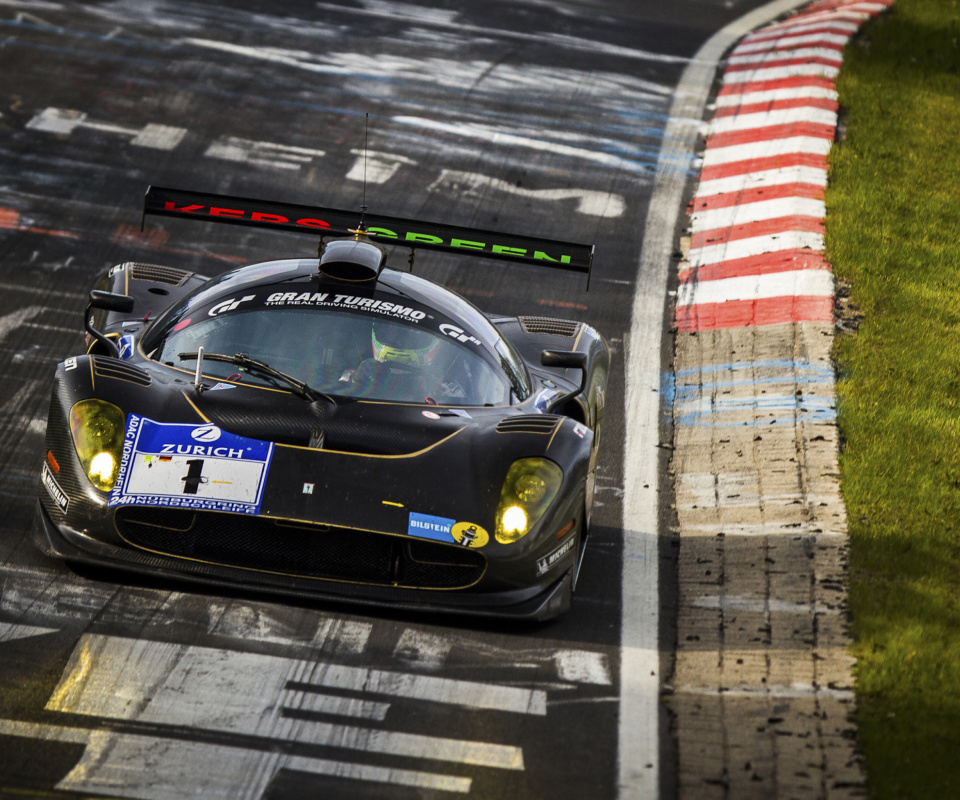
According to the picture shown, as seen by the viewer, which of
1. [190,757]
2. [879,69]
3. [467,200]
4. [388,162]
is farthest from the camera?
[879,69]

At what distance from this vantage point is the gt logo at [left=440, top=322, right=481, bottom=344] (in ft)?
20.8

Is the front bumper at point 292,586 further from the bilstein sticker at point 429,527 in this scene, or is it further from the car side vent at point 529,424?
the car side vent at point 529,424

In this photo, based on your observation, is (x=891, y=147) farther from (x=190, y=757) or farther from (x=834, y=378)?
(x=190, y=757)

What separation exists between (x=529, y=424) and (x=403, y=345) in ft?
2.54

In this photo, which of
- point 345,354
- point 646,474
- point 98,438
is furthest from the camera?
point 646,474

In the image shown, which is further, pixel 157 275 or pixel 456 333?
pixel 157 275

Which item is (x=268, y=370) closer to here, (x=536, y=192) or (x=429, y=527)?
(x=429, y=527)

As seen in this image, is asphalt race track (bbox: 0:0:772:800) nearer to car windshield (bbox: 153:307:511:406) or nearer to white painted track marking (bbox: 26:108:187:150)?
white painted track marking (bbox: 26:108:187:150)

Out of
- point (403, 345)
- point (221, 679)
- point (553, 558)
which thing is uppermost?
point (403, 345)

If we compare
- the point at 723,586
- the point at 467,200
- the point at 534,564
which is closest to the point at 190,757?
the point at 534,564

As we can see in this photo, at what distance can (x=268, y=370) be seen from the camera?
578cm

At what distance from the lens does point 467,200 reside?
12234 millimetres

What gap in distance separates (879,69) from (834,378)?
27.5ft

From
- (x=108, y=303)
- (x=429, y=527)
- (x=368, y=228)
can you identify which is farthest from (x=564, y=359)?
(x=108, y=303)
